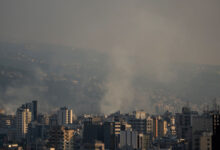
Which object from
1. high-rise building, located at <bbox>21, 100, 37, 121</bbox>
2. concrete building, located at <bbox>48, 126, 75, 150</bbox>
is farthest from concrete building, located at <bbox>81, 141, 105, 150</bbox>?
high-rise building, located at <bbox>21, 100, 37, 121</bbox>

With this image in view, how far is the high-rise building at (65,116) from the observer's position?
41.9m

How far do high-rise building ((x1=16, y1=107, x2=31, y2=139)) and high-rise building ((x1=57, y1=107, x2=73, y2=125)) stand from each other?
2.00m

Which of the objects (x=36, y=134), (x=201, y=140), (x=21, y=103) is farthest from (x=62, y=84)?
(x=201, y=140)

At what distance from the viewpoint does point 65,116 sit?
4212 cm

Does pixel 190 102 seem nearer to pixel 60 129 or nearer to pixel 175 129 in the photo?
pixel 175 129

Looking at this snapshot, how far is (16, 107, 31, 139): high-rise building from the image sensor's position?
3806 centimetres

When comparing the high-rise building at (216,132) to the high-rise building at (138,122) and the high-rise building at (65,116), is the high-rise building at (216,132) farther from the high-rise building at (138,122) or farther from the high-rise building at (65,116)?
the high-rise building at (65,116)

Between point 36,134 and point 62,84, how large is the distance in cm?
747

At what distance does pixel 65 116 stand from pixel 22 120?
9.22 ft

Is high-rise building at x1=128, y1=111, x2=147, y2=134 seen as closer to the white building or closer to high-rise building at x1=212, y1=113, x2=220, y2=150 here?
the white building

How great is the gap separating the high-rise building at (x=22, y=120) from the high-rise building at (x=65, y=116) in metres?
2.00

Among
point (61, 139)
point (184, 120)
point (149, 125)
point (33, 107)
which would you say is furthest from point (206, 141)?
point (33, 107)

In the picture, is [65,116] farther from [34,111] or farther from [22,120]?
[22,120]

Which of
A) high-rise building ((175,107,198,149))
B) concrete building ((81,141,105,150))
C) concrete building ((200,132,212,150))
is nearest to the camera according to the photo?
concrete building ((200,132,212,150))
